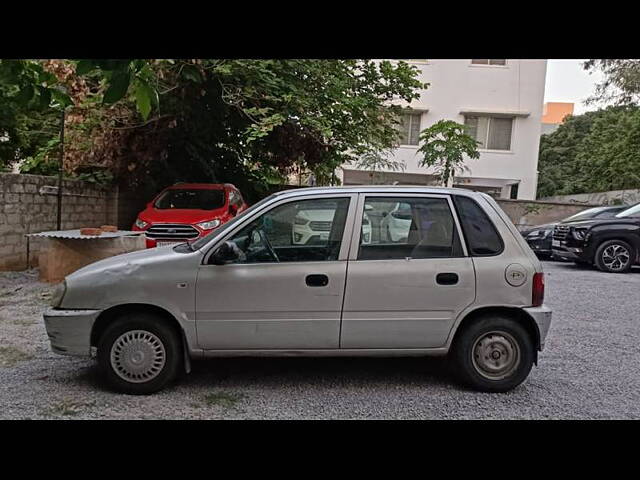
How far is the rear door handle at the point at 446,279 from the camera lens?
3666mm

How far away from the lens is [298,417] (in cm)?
332

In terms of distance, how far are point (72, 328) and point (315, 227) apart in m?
2.06

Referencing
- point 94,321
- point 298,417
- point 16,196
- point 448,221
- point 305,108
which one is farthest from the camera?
point 305,108

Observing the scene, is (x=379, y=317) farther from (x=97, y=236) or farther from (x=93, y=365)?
(x=97, y=236)

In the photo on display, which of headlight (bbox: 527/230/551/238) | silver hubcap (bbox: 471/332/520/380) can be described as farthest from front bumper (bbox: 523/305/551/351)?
headlight (bbox: 527/230/551/238)

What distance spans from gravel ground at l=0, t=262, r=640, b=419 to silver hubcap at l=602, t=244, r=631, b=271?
17.5 ft

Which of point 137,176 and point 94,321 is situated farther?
point 137,176

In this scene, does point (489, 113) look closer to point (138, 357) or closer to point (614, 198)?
point (614, 198)

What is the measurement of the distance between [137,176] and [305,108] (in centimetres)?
416

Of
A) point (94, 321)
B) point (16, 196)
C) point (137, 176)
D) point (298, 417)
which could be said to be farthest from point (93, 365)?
point (137, 176)

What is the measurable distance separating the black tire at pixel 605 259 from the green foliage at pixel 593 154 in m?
10.1

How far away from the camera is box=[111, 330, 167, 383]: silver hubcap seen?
3.58m

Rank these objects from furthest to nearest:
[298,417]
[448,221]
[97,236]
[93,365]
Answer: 1. [97,236]
2. [93,365]
3. [448,221]
4. [298,417]

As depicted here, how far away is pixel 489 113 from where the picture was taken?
1792 centimetres
